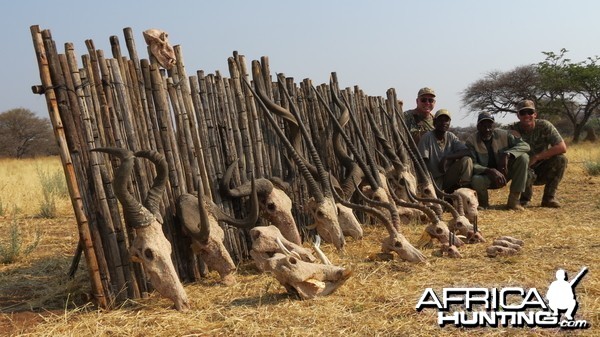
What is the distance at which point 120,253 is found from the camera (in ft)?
14.6

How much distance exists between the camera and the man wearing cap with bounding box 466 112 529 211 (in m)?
8.28

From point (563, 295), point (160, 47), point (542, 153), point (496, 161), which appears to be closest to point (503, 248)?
point (563, 295)

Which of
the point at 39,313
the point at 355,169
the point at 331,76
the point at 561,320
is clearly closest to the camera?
the point at 561,320

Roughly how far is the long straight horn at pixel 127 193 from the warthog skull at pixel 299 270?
2.69 ft

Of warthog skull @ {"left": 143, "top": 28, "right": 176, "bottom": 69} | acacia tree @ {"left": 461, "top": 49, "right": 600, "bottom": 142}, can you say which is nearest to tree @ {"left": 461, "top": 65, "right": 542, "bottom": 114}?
acacia tree @ {"left": 461, "top": 49, "right": 600, "bottom": 142}

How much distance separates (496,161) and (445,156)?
786mm

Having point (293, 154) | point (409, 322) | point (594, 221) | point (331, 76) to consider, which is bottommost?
point (594, 221)

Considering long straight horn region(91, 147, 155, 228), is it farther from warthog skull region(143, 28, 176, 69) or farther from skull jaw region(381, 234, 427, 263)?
skull jaw region(381, 234, 427, 263)

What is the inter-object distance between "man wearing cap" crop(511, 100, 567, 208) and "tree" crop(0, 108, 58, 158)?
29309 millimetres

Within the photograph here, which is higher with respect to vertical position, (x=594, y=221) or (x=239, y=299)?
(x=239, y=299)

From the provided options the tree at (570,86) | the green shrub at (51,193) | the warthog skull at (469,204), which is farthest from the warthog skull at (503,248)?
the tree at (570,86)

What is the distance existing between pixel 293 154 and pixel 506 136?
404 centimetres

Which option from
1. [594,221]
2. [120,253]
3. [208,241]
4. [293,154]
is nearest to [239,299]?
[208,241]

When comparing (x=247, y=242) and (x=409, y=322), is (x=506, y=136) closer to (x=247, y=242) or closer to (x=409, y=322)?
(x=247, y=242)
